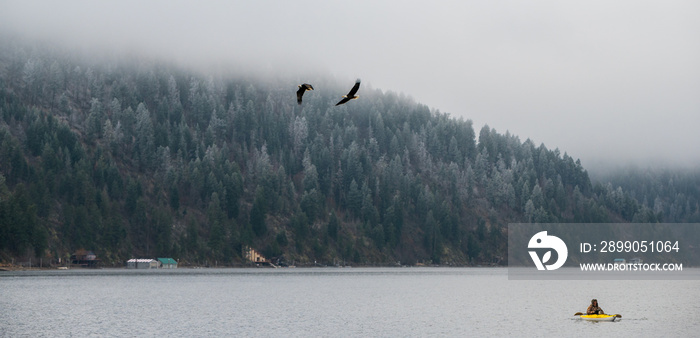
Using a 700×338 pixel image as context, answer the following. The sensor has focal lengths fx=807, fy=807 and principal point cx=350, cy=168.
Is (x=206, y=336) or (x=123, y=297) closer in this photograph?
(x=206, y=336)

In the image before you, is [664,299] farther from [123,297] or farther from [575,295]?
[123,297]

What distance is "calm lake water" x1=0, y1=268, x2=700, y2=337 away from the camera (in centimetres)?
10501

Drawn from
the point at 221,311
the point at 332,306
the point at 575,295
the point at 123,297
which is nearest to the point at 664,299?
the point at 575,295

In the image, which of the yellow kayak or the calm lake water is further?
the yellow kayak

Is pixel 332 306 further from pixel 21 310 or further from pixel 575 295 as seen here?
pixel 575 295

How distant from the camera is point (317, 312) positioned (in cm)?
13038

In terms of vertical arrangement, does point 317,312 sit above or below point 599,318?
below

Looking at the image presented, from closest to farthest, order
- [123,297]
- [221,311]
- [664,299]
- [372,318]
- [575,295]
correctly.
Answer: [372,318] < [221,311] < [123,297] < [664,299] < [575,295]

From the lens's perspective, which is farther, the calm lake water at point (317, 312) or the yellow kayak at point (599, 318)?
the yellow kayak at point (599, 318)

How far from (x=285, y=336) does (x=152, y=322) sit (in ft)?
79.7

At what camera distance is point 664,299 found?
174 meters

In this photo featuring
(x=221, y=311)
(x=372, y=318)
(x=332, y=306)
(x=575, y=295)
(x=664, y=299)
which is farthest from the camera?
(x=575, y=295)

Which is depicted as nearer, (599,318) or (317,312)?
(599,318)

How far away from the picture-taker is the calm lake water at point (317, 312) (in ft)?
345
